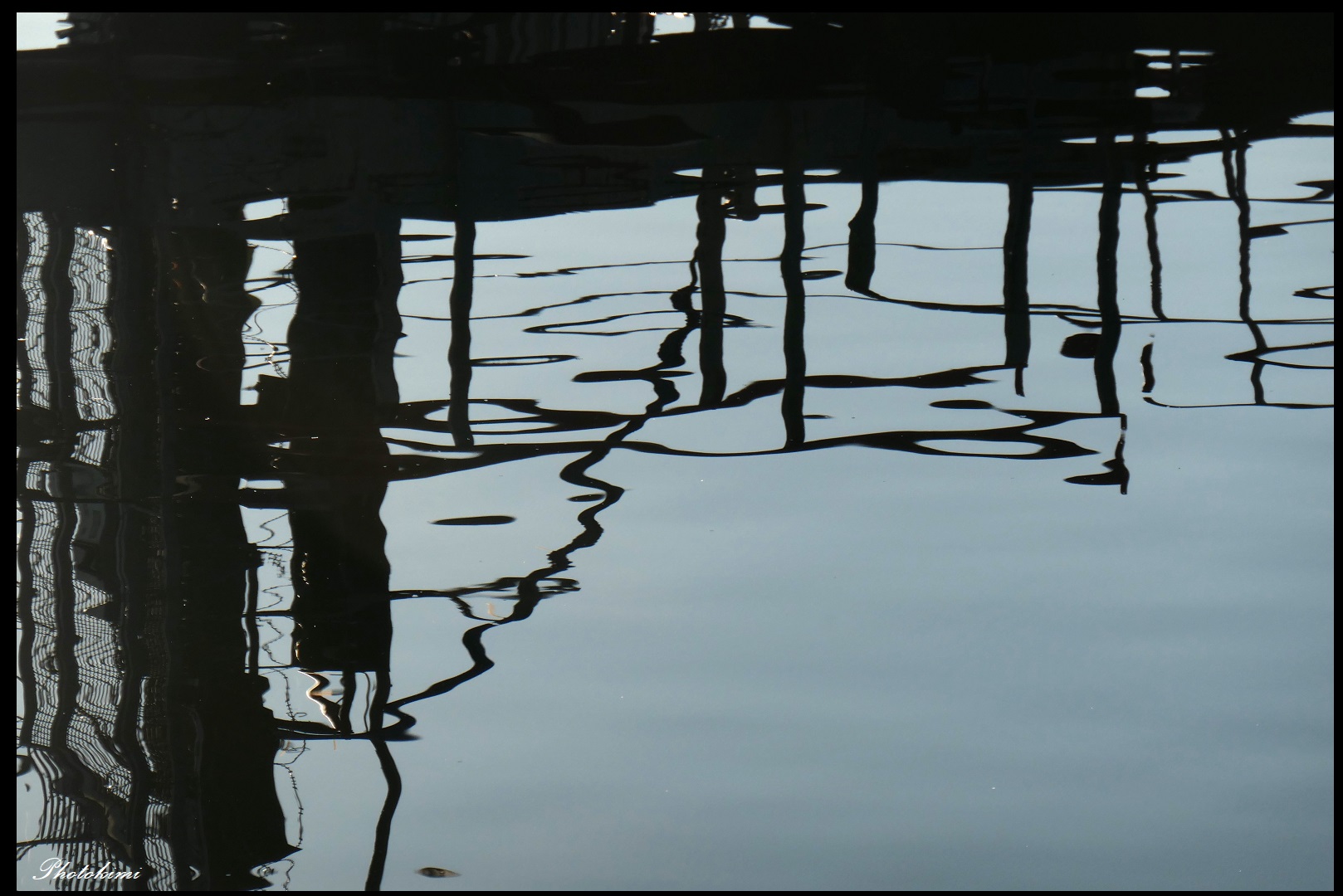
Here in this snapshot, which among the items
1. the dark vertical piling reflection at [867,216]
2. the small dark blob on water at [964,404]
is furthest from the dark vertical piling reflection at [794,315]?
the small dark blob on water at [964,404]

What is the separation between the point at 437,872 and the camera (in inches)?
58.3

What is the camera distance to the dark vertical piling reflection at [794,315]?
6.29ft

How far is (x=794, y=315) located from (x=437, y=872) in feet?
3.61

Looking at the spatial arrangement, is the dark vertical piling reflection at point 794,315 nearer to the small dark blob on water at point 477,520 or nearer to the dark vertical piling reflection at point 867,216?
the dark vertical piling reflection at point 867,216

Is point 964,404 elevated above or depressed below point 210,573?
above

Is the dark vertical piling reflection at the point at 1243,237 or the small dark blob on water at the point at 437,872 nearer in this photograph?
the small dark blob on water at the point at 437,872

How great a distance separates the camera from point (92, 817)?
1.56 meters

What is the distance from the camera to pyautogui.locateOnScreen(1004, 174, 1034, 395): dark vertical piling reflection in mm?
1950

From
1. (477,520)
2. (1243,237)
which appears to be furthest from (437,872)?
(1243,237)

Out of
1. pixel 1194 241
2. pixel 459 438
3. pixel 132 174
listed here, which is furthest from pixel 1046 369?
pixel 132 174

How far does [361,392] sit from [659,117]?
704 millimetres

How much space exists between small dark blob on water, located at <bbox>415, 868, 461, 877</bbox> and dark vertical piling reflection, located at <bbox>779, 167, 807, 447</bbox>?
90 cm

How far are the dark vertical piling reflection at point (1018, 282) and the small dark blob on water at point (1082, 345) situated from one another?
0.07 m

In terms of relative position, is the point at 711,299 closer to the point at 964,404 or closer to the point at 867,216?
the point at 867,216
